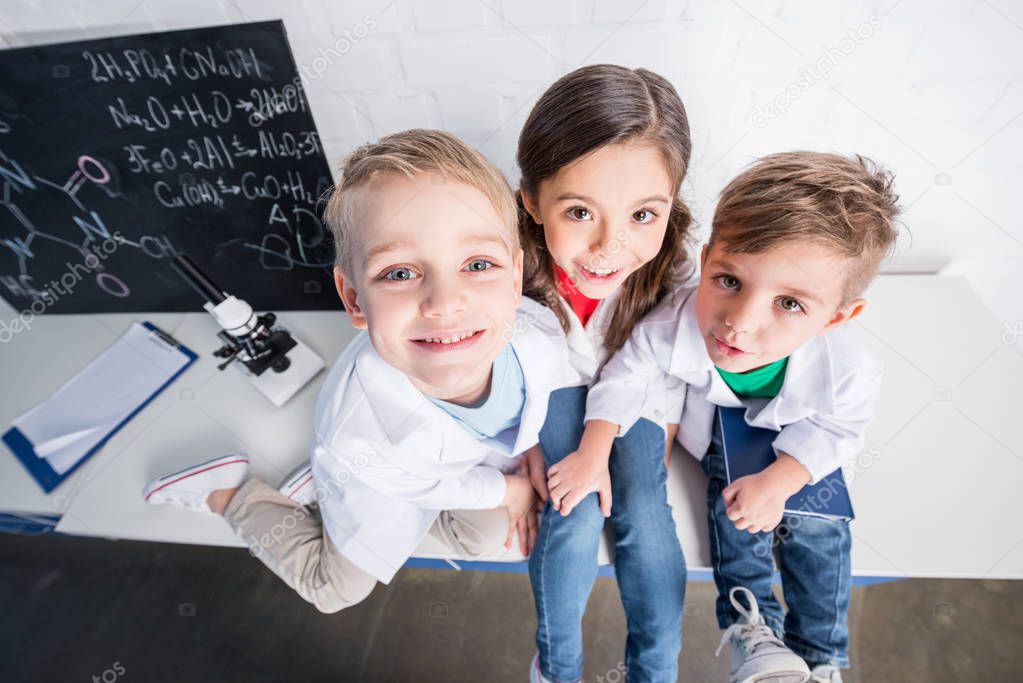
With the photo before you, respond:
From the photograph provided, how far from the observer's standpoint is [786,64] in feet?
3.36

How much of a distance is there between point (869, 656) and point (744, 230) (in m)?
1.31

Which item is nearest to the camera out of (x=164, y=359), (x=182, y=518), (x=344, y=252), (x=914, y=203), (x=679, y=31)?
(x=344, y=252)

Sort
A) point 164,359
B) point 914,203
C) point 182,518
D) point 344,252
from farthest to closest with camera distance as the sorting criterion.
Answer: point 164,359, point 914,203, point 182,518, point 344,252

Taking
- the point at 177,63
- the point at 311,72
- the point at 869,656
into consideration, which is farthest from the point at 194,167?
the point at 869,656

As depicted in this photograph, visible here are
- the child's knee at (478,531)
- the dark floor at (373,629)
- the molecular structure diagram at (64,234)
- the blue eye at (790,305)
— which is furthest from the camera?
the dark floor at (373,629)

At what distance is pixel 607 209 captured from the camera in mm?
845

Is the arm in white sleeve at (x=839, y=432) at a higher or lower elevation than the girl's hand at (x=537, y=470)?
higher

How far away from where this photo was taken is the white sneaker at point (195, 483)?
1.08 metres

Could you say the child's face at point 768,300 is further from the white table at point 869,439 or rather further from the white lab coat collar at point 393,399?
the white lab coat collar at point 393,399

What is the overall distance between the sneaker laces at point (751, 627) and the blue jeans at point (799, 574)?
0.08ft

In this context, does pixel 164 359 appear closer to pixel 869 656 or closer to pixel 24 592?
pixel 24 592

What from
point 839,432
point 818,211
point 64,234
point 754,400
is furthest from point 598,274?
point 64,234

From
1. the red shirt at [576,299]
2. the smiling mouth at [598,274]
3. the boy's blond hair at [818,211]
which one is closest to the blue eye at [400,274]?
the smiling mouth at [598,274]

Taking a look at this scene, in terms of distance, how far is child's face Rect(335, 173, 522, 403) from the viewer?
74cm
